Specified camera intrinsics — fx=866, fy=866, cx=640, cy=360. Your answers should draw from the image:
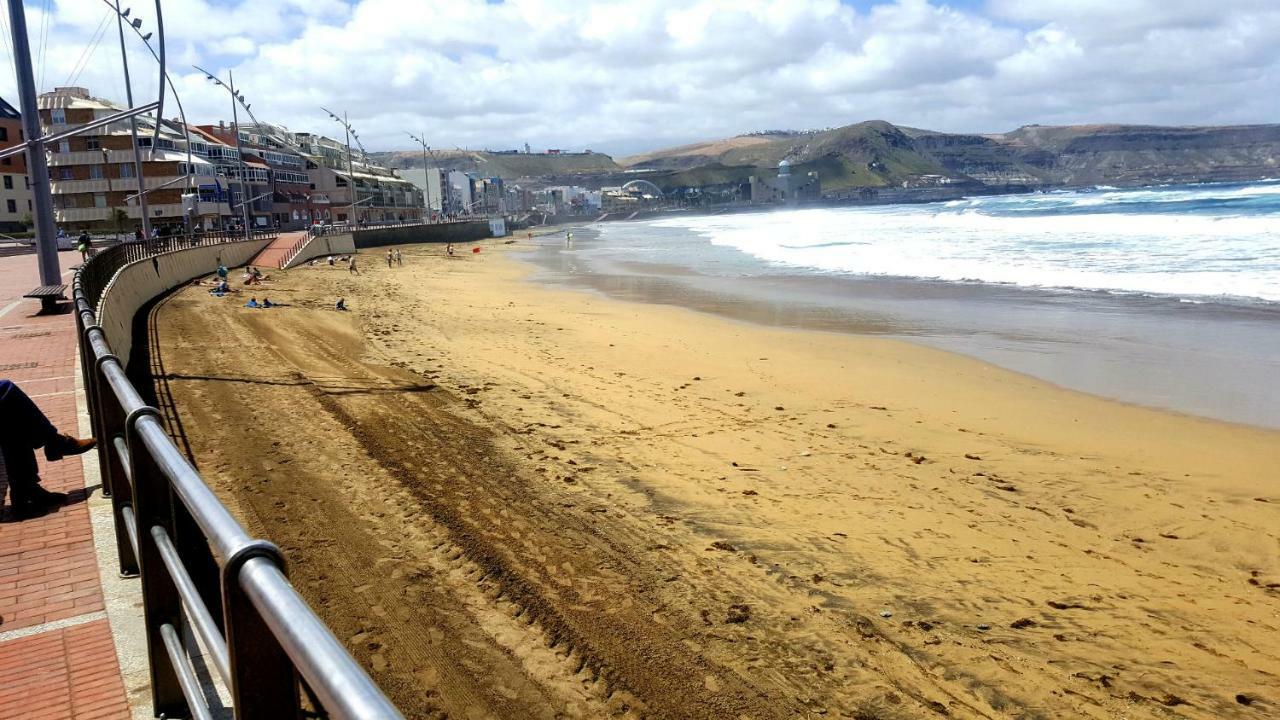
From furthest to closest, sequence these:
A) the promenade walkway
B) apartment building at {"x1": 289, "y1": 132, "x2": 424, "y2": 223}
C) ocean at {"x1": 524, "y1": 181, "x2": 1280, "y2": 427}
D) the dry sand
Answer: apartment building at {"x1": 289, "y1": 132, "x2": 424, "y2": 223}, ocean at {"x1": 524, "y1": 181, "x2": 1280, "y2": 427}, the dry sand, the promenade walkway

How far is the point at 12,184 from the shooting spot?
69250 millimetres

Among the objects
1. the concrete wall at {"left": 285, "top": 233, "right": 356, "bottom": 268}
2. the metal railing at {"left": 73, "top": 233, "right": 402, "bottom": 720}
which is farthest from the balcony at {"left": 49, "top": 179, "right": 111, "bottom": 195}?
the metal railing at {"left": 73, "top": 233, "right": 402, "bottom": 720}

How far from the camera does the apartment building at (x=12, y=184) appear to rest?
6806 centimetres

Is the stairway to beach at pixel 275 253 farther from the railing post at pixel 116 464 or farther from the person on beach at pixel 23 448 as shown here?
the railing post at pixel 116 464

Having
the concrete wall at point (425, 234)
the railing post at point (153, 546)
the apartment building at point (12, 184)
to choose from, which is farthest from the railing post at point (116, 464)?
the apartment building at point (12, 184)

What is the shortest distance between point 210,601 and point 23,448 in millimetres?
3899

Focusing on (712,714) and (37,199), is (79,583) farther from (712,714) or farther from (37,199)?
(37,199)

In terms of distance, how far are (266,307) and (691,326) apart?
35.3 ft

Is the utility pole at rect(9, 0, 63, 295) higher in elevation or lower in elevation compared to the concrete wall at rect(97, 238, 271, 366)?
higher

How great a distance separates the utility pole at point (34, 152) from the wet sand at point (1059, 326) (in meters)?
14.8

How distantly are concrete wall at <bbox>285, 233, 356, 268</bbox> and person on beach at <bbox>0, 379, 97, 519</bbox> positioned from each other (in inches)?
1444

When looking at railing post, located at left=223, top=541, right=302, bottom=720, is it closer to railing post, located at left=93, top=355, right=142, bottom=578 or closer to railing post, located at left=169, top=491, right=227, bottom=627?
railing post, located at left=169, top=491, right=227, bottom=627

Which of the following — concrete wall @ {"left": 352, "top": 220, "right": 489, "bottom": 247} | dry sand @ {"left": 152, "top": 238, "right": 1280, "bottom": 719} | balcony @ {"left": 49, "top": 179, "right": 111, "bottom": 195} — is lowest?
dry sand @ {"left": 152, "top": 238, "right": 1280, "bottom": 719}

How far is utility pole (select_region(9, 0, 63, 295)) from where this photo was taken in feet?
50.8
